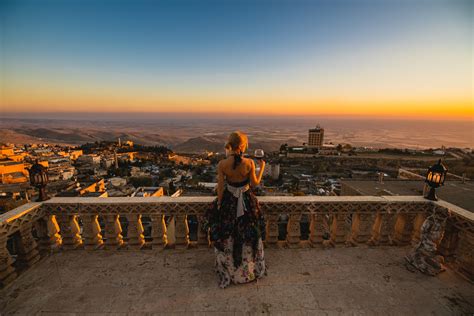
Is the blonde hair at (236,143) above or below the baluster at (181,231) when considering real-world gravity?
above

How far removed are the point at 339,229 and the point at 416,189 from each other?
1539 cm

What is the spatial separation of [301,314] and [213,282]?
1167 millimetres

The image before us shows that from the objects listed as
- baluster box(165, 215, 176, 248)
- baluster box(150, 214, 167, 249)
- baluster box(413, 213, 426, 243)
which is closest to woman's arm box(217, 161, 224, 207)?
baluster box(165, 215, 176, 248)

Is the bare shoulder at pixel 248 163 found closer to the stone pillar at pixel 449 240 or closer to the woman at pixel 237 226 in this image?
the woman at pixel 237 226

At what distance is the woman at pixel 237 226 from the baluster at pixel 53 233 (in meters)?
2.65

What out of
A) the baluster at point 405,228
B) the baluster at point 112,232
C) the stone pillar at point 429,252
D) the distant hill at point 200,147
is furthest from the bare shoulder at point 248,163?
the distant hill at point 200,147

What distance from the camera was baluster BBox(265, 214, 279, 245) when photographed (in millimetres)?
3570

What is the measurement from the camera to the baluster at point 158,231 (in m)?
3.51

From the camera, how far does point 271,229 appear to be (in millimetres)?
3646

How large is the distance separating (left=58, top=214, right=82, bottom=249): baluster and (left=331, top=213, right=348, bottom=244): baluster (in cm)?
432

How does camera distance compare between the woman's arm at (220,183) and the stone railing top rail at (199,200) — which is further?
the stone railing top rail at (199,200)

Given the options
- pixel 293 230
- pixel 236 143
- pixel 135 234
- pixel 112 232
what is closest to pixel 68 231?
pixel 112 232

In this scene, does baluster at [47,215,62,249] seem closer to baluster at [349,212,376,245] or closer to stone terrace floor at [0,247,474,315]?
stone terrace floor at [0,247,474,315]

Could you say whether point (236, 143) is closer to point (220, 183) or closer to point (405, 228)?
point (220, 183)
